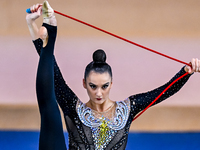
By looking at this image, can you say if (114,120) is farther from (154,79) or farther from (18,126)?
(154,79)

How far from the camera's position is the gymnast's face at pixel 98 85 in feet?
5.16

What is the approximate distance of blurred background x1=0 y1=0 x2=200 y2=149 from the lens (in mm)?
3135

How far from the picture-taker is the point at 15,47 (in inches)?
151

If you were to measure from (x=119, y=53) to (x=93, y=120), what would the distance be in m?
2.12

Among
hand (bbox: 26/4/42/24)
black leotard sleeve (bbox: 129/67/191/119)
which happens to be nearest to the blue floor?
black leotard sleeve (bbox: 129/67/191/119)

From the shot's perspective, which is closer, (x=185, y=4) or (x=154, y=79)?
(x=154, y=79)

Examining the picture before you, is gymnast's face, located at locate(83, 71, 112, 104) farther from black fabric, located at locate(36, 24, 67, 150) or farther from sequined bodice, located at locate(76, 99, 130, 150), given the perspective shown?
black fabric, located at locate(36, 24, 67, 150)

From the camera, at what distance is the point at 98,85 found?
1576 millimetres

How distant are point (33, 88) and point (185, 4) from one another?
1.65m

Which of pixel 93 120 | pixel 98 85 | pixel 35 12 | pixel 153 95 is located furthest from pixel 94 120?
pixel 35 12

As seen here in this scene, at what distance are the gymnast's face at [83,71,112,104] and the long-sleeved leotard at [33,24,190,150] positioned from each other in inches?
3.4

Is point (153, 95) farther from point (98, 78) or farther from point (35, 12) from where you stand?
point (35, 12)

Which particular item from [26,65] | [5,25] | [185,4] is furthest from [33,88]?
[185,4]

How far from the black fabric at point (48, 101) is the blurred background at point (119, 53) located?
1.52m
